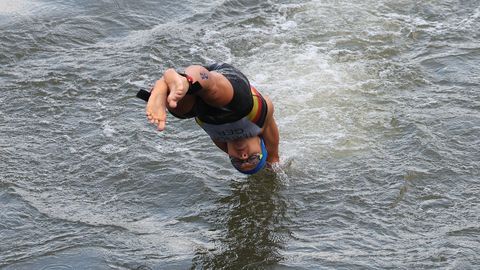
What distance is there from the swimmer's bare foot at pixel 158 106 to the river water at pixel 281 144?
1.21 metres

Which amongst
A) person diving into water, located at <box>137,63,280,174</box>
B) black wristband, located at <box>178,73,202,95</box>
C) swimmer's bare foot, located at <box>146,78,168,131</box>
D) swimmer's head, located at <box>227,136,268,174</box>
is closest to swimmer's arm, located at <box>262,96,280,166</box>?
person diving into water, located at <box>137,63,280,174</box>

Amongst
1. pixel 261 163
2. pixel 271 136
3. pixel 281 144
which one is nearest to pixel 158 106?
pixel 261 163

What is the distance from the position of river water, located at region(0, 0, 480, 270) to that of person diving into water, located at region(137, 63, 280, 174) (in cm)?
41

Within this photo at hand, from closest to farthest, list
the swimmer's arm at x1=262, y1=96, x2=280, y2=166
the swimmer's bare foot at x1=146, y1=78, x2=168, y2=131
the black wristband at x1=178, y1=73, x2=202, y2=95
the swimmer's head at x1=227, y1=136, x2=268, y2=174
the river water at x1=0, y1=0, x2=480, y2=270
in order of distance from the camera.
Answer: the swimmer's bare foot at x1=146, y1=78, x2=168, y2=131 → the black wristband at x1=178, y1=73, x2=202, y2=95 → the river water at x1=0, y1=0, x2=480, y2=270 → the swimmer's head at x1=227, y1=136, x2=268, y2=174 → the swimmer's arm at x1=262, y1=96, x2=280, y2=166

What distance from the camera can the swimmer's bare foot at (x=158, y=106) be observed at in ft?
14.2

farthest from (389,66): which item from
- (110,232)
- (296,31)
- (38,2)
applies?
(38,2)

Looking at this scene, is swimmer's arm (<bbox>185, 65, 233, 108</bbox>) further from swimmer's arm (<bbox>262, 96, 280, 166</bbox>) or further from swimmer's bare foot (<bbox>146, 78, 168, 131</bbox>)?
swimmer's arm (<bbox>262, 96, 280, 166</bbox>)

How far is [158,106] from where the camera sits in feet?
14.6

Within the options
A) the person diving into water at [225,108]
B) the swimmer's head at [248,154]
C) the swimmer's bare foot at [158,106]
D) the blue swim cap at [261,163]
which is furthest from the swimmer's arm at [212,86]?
the blue swim cap at [261,163]

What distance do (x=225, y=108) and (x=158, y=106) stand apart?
3.59 feet

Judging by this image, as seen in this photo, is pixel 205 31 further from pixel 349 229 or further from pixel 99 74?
pixel 349 229

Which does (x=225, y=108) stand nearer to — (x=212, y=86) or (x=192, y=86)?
(x=212, y=86)

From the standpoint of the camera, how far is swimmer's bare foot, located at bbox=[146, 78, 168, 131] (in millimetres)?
4320

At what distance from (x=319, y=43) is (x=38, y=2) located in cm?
432
